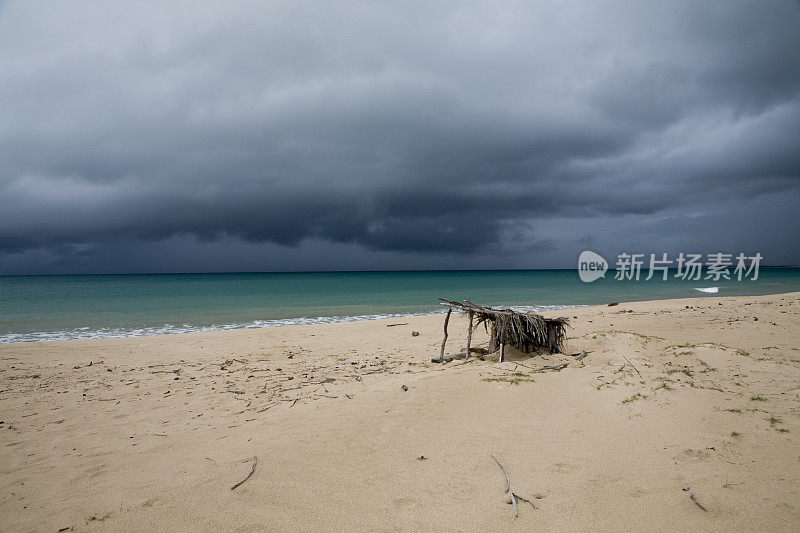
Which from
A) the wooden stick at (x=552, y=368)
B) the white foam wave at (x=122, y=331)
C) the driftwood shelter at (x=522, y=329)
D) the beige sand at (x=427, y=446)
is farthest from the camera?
the white foam wave at (x=122, y=331)

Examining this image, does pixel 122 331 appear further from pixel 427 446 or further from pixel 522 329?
pixel 427 446

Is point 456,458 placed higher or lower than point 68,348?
higher

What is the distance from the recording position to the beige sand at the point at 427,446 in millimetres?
3332

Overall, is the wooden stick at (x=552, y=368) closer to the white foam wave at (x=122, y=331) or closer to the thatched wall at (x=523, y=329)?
the thatched wall at (x=523, y=329)

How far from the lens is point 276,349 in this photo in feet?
40.3

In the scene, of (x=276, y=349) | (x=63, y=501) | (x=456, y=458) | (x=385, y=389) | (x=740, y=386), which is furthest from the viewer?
(x=276, y=349)

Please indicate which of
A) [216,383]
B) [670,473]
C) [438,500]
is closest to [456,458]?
[438,500]

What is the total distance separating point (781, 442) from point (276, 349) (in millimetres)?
11859

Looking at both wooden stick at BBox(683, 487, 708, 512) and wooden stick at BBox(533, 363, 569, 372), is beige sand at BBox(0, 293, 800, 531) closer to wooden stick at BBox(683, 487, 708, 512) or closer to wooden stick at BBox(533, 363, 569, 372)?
wooden stick at BBox(683, 487, 708, 512)

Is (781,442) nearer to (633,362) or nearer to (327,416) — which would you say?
(633,362)

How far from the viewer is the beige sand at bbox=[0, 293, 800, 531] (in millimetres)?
3332

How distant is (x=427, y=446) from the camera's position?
14.5 feet

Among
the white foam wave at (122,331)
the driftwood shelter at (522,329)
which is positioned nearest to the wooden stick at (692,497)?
the driftwood shelter at (522,329)

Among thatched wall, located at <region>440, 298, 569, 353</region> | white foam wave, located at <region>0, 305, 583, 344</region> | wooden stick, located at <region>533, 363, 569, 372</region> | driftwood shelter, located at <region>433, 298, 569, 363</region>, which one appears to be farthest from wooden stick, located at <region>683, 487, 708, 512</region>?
white foam wave, located at <region>0, 305, 583, 344</region>
